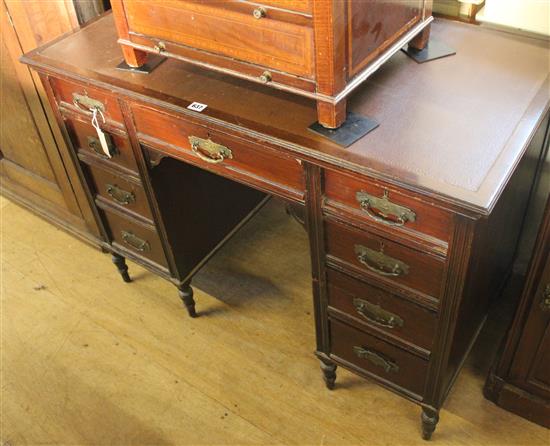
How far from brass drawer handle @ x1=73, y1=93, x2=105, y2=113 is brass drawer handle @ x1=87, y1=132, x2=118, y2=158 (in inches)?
2.9

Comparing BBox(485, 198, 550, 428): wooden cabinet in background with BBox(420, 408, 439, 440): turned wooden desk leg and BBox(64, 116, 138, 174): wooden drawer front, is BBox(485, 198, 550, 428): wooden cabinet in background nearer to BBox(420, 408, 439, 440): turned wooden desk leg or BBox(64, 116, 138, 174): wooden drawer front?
BBox(420, 408, 439, 440): turned wooden desk leg

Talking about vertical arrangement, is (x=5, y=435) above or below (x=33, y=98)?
below

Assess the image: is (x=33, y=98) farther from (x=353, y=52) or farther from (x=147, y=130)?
(x=353, y=52)

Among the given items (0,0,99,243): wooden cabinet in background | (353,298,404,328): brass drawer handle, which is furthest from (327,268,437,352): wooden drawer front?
(0,0,99,243): wooden cabinet in background

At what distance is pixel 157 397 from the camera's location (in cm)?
182

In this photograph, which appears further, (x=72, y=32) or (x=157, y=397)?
(x=157, y=397)

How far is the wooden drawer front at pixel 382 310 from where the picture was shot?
1.34 meters

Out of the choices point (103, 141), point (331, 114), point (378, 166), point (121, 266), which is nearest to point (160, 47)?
point (103, 141)

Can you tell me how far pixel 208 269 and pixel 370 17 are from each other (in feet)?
4.12

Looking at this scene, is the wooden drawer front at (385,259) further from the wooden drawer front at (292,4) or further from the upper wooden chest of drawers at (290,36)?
the wooden drawer front at (292,4)

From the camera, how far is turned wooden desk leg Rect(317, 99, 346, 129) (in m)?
1.19

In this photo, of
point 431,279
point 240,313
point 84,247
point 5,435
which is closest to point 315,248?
point 431,279

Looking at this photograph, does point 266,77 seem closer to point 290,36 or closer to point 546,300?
point 290,36

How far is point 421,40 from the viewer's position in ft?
4.61
